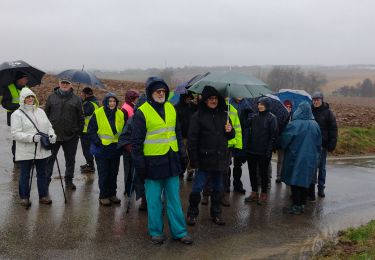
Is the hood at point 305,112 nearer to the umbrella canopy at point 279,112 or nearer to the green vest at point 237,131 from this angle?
the umbrella canopy at point 279,112

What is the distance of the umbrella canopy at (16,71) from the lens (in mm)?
7934

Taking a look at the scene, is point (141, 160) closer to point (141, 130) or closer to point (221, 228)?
point (141, 130)

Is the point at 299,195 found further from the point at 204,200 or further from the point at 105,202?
the point at 105,202

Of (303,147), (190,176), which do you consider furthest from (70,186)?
(303,147)

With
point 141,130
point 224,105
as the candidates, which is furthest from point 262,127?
point 141,130

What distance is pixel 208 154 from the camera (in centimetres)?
615

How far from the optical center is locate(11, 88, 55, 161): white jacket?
21.4ft

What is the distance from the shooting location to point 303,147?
712 cm

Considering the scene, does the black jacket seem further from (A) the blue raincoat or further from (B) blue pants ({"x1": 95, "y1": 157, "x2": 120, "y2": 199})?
(B) blue pants ({"x1": 95, "y1": 157, "x2": 120, "y2": 199})

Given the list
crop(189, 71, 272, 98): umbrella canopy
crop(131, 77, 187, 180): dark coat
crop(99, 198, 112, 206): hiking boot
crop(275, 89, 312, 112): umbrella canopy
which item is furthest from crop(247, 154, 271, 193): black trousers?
crop(99, 198, 112, 206): hiking boot

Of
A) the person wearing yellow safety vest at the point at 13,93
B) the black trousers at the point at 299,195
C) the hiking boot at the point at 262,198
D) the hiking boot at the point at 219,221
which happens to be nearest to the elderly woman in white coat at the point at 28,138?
the person wearing yellow safety vest at the point at 13,93

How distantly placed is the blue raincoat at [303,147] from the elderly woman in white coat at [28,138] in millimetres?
3892

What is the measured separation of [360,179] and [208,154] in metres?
5.49

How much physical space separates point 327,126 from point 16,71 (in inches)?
238
